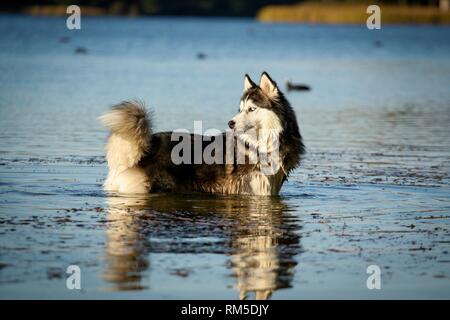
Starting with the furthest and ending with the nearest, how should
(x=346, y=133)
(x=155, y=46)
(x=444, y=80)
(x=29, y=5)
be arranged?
(x=29, y=5) → (x=155, y=46) → (x=444, y=80) → (x=346, y=133)

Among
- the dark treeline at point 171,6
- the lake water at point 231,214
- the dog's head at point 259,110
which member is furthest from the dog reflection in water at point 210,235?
the dark treeline at point 171,6

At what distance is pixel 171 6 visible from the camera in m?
136

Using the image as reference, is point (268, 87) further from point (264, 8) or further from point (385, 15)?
point (264, 8)

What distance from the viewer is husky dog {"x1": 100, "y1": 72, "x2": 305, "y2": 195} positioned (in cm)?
1038

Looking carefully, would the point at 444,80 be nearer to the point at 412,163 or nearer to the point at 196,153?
the point at 412,163

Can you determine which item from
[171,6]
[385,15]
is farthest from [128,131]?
[171,6]

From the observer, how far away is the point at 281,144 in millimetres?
10750

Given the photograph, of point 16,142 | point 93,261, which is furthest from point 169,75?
point 93,261

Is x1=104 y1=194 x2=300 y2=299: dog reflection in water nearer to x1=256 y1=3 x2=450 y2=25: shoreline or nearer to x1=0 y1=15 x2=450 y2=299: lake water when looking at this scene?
x1=0 y1=15 x2=450 y2=299: lake water

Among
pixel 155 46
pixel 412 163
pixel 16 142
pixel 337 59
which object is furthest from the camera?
pixel 155 46

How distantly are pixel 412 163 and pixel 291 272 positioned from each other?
22.9ft

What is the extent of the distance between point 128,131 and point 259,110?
149 centimetres

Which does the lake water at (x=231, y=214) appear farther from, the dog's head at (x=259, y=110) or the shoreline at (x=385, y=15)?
the shoreline at (x=385, y=15)

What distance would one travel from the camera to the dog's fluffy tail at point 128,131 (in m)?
10.3
